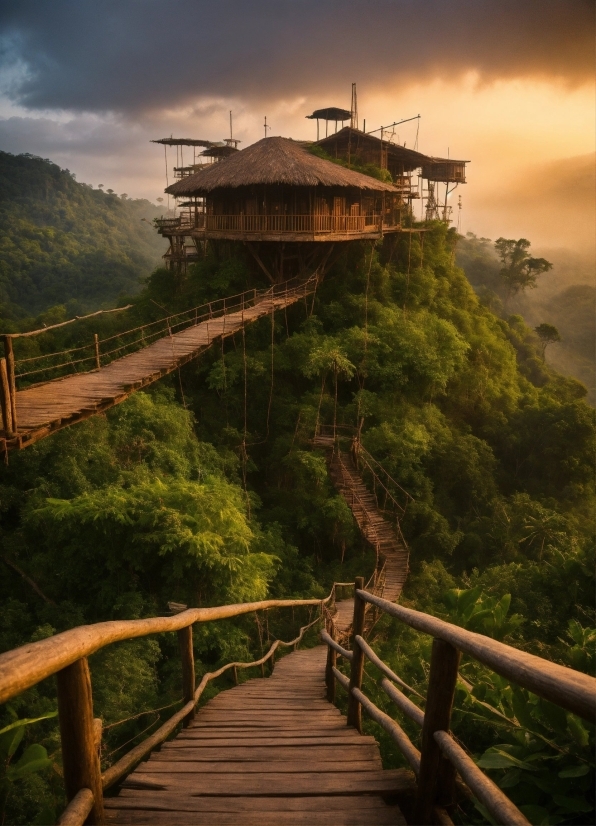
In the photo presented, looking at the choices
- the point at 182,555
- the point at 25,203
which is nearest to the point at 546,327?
the point at 182,555

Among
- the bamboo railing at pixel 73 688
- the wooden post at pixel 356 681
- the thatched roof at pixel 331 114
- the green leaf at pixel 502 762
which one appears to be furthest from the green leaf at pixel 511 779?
the thatched roof at pixel 331 114

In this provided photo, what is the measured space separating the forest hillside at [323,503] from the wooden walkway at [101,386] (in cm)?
173

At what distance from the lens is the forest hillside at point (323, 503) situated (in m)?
4.65

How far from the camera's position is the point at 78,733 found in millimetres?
1651

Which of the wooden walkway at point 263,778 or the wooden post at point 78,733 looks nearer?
the wooden post at point 78,733

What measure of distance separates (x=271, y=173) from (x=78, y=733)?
1650 centimetres

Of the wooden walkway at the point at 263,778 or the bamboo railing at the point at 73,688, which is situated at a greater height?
the bamboo railing at the point at 73,688

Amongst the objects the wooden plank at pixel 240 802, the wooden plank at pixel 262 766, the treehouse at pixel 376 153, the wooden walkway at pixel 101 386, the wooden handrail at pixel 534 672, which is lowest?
the wooden plank at pixel 262 766

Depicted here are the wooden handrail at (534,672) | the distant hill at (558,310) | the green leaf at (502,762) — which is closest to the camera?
the wooden handrail at (534,672)

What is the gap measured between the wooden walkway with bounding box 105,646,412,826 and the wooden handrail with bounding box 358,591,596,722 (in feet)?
2.54

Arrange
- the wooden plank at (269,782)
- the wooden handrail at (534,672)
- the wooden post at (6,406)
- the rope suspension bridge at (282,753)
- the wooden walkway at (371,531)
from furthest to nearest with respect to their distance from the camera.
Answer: the wooden walkway at (371,531) → the wooden post at (6,406) → the wooden plank at (269,782) → the rope suspension bridge at (282,753) → the wooden handrail at (534,672)

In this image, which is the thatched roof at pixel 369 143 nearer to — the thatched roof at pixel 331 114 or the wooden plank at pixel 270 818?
the thatched roof at pixel 331 114

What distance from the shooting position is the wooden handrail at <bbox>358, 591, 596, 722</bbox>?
123 centimetres

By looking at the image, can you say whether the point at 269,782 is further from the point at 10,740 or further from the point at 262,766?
the point at 10,740
